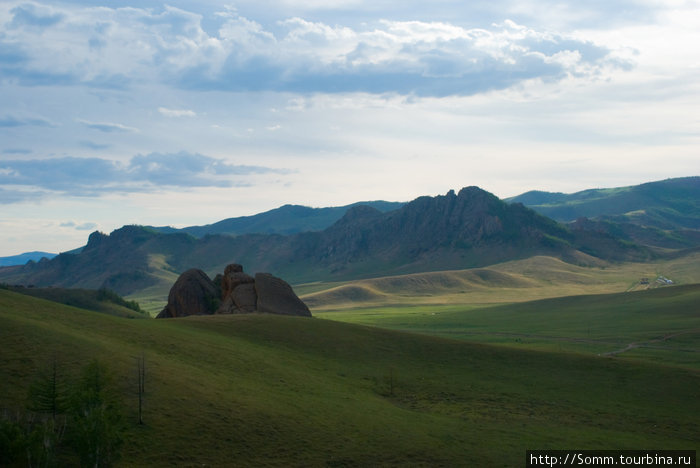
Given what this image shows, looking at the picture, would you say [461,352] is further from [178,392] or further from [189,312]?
[189,312]

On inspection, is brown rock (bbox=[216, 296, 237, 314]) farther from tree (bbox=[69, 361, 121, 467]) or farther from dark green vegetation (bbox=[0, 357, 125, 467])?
tree (bbox=[69, 361, 121, 467])

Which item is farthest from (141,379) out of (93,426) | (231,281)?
(231,281)

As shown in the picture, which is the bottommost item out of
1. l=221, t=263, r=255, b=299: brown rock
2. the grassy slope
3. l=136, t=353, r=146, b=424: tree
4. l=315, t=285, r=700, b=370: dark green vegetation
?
l=315, t=285, r=700, b=370: dark green vegetation

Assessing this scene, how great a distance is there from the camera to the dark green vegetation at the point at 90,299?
110 m

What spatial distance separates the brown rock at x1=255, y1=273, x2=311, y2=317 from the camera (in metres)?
87.2

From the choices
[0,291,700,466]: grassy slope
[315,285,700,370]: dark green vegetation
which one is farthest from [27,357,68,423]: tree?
[315,285,700,370]: dark green vegetation

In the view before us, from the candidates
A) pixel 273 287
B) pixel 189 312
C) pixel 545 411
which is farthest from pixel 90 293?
pixel 545 411

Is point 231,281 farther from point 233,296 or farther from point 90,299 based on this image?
point 90,299

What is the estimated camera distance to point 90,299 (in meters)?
116

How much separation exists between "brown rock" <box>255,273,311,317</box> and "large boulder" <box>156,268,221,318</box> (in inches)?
325

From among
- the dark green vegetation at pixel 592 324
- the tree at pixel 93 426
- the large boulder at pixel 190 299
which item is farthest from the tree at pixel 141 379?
the large boulder at pixel 190 299

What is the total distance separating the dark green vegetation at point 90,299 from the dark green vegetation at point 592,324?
2132 inches

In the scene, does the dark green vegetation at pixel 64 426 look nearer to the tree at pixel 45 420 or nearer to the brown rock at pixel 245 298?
the tree at pixel 45 420

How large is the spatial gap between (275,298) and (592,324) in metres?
66.1
